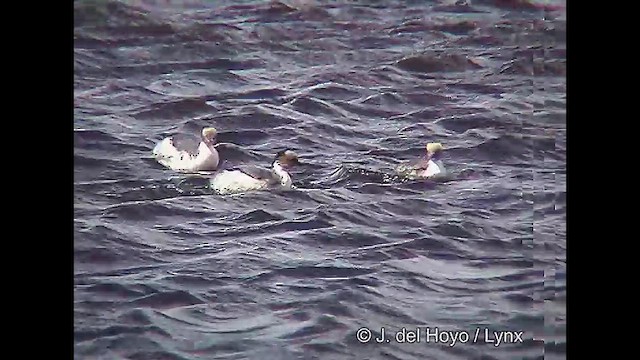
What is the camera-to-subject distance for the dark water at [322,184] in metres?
2.29

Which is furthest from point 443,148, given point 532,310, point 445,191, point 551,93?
point 532,310

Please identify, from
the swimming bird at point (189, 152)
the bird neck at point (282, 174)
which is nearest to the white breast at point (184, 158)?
the swimming bird at point (189, 152)

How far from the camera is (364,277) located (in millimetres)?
2303

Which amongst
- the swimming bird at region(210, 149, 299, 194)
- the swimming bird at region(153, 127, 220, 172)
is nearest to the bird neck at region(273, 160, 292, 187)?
the swimming bird at region(210, 149, 299, 194)

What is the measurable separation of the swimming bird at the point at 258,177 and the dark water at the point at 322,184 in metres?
0.03

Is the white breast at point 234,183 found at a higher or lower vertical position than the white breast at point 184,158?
lower

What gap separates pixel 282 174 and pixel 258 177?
0.07 m

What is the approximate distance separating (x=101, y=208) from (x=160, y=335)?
38cm

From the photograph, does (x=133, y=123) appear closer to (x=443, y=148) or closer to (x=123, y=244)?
(x=123, y=244)

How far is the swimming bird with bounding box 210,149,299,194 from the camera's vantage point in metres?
2.32

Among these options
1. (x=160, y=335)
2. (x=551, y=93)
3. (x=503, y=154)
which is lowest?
(x=160, y=335)

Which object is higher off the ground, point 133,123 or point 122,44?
point 122,44

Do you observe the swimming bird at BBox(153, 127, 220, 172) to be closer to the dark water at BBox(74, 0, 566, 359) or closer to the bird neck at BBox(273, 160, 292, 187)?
the dark water at BBox(74, 0, 566, 359)

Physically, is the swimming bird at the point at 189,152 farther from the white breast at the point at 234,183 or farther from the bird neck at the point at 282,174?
the bird neck at the point at 282,174
